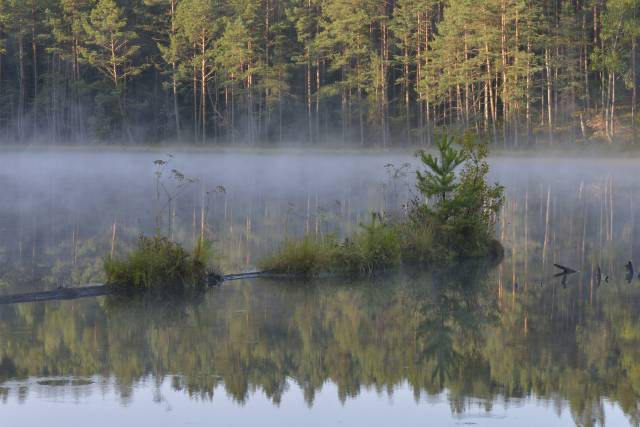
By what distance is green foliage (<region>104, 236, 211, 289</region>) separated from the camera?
15.1 metres

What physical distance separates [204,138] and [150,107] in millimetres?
10204

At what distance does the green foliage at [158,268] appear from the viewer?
15.1 meters

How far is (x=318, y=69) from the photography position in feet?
286

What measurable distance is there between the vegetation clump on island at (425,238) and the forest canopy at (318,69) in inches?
2158

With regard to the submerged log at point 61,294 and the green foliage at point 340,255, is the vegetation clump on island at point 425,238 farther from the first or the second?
the submerged log at point 61,294

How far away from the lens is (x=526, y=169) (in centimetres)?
6156

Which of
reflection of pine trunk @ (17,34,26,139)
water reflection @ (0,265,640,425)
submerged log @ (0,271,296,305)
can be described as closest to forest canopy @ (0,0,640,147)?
reflection of pine trunk @ (17,34,26,139)

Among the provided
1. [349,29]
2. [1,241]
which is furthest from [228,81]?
[1,241]

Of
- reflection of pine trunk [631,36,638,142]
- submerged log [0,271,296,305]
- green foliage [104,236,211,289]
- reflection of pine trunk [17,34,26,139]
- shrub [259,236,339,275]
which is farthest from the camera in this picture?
reflection of pine trunk [17,34,26,139]

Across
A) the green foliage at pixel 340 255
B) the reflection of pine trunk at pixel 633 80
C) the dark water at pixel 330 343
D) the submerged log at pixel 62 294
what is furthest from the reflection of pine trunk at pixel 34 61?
the submerged log at pixel 62 294

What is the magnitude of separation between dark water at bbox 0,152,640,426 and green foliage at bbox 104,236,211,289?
1.91ft

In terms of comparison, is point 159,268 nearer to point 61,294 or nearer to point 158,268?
point 158,268

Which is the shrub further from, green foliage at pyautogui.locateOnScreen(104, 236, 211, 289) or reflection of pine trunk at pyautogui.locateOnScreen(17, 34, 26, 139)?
reflection of pine trunk at pyautogui.locateOnScreen(17, 34, 26, 139)

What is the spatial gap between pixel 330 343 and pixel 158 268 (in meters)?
4.36
